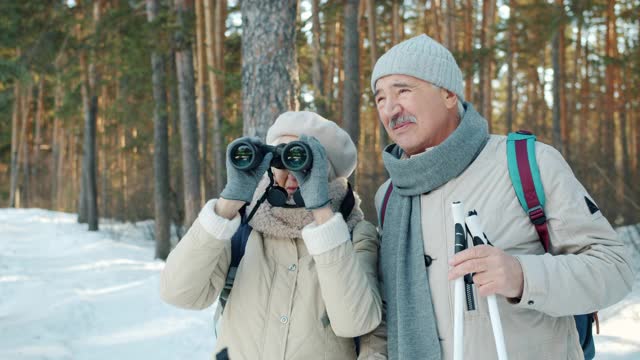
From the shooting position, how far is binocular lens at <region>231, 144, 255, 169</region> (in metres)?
1.95

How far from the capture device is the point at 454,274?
163 centimetres

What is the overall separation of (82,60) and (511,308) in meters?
15.6

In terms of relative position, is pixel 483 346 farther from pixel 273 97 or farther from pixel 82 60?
pixel 82 60

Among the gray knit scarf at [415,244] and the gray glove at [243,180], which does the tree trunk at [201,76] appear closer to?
the gray glove at [243,180]

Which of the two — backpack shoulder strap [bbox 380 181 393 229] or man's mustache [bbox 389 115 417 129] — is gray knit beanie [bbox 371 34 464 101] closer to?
man's mustache [bbox 389 115 417 129]

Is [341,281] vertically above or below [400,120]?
below

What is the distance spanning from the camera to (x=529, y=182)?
1753 millimetres

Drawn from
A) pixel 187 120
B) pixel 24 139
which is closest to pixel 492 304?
pixel 187 120

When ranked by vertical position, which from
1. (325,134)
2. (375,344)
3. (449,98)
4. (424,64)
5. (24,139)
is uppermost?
(24,139)

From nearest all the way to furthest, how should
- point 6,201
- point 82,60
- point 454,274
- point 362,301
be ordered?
point 454,274 < point 362,301 < point 82,60 < point 6,201

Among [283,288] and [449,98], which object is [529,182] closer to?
[449,98]

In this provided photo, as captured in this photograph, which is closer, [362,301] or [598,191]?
[362,301]

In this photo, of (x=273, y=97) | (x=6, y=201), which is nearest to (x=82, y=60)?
(x=273, y=97)

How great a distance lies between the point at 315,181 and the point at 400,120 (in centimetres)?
38
